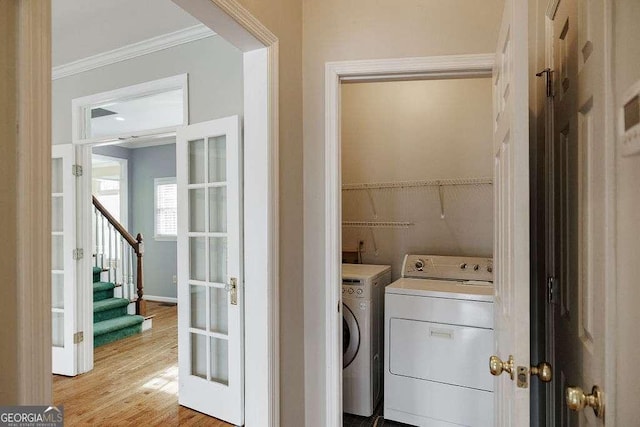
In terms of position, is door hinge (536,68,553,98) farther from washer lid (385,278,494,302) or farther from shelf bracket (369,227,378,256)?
shelf bracket (369,227,378,256)

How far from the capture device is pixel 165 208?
5.80 m

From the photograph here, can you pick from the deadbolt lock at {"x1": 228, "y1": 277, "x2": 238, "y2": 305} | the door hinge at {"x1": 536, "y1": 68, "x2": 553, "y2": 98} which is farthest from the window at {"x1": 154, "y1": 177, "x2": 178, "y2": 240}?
the door hinge at {"x1": 536, "y1": 68, "x2": 553, "y2": 98}

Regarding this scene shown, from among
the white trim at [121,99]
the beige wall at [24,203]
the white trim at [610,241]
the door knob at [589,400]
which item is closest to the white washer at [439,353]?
the door knob at [589,400]

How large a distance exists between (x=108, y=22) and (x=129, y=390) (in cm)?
274

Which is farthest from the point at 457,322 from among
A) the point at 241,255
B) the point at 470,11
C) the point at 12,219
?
the point at 12,219

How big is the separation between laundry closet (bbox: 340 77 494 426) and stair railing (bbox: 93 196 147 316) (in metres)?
3.04

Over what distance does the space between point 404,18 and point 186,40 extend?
1.70 m

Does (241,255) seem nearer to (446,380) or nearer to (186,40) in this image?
(446,380)

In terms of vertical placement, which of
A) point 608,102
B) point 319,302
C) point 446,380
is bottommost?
point 446,380

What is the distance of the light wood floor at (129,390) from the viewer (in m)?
2.41

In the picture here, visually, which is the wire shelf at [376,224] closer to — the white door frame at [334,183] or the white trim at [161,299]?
the white door frame at [334,183]

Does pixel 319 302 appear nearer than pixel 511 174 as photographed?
No

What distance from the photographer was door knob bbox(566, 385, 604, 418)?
713 mm

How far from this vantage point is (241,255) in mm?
2281
